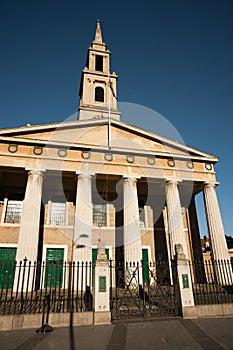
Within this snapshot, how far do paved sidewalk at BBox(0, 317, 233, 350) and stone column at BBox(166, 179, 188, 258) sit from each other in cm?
752

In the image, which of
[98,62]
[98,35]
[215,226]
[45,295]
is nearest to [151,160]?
[215,226]

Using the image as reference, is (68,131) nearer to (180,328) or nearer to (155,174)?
(155,174)

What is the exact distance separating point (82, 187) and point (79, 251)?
4.15m

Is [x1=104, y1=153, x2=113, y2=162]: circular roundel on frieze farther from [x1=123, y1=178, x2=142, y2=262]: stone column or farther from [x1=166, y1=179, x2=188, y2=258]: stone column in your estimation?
[x1=166, y1=179, x2=188, y2=258]: stone column

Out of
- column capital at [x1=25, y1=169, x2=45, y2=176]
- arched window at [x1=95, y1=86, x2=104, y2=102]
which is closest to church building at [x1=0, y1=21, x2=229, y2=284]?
column capital at [x1=25, y1=169, x2=45, y2=176]

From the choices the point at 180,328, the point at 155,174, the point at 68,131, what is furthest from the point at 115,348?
the point at 68,131

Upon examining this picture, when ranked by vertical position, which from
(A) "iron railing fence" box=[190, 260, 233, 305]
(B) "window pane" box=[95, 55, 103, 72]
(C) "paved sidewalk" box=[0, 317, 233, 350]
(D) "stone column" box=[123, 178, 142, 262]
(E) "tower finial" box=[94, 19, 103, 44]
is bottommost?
(C) "paved sidewalk" box=[0, 317, 233, 350]

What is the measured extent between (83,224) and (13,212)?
23.1ft

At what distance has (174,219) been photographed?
16266 millimetres

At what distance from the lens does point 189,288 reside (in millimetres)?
9391

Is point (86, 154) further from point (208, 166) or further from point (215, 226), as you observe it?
point (215, 226)

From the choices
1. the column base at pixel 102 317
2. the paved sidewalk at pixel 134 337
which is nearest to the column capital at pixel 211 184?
the paved sidewalk at pixel 134 337

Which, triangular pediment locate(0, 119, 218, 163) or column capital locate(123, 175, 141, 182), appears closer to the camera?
triangular pediment locate(0, 119, 218, 163)

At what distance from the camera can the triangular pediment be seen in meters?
16.5
